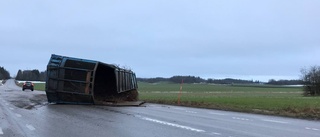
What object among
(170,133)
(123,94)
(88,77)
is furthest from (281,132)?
(123,94)

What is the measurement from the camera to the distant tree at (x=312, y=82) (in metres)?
72.4

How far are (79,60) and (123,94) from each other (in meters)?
5.83

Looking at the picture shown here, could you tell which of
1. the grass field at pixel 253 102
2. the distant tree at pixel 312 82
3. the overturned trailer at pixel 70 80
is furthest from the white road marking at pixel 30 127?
the distant tree at pixel 312 82

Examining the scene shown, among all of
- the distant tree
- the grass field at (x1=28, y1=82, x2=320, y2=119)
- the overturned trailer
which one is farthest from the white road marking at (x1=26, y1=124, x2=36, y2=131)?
the distant tree

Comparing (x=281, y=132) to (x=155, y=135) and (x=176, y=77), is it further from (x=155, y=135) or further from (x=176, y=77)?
(x=176, y=77)

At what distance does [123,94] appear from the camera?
26.4 metres

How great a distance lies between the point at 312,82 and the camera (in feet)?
243

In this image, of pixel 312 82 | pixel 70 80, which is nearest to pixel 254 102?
pixel 70 80

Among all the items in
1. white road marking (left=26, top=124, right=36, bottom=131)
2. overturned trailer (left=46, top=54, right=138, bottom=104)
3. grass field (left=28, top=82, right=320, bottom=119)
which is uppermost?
overturned trailer (left=46, top=54, right=138, bottom=104)

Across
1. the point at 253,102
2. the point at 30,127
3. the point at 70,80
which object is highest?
the point at 70,80

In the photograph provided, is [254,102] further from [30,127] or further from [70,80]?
[30,127]

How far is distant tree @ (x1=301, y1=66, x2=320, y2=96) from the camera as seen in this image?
72.4 metres

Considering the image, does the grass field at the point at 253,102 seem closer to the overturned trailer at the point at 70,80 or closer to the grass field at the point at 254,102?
the grass field at the point at 254,102

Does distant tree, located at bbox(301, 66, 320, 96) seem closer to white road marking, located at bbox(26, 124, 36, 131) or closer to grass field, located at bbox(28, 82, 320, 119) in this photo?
grass field, located at bbox(28, 82, 320, 119)
